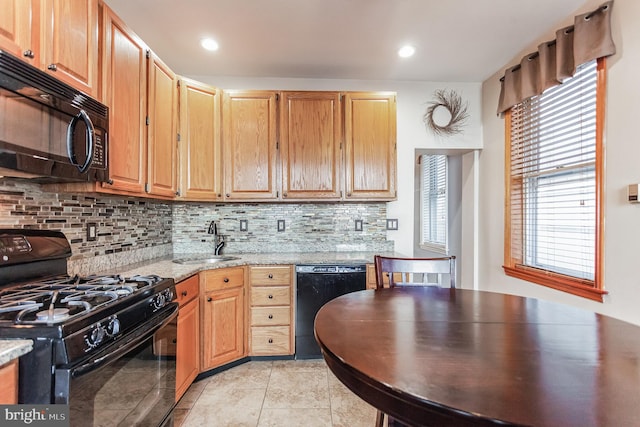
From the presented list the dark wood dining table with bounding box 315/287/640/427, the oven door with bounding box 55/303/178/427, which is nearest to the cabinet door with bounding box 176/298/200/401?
the oven door with bounding box 55/303/178/427

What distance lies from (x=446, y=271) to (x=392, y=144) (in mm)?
1446

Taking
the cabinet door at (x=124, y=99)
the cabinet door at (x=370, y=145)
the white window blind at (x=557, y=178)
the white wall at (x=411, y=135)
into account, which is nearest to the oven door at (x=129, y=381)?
the cabinet door at (x=124, y=99)

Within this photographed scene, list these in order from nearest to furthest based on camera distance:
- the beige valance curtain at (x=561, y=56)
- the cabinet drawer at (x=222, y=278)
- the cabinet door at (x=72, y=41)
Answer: the cabinet door at (x=72, y=41) < the beige valance curtain at (x=561, y=56) < the cabinet drawer at (x=222, y=278)

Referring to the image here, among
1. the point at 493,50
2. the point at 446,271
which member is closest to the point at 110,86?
the point at 446,271

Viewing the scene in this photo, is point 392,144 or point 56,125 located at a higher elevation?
point 392,144

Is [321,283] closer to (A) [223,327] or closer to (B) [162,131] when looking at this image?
(A) [223,327]

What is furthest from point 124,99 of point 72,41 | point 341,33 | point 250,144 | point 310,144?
point 341,33

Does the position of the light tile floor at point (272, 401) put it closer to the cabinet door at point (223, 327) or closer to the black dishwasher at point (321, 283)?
the cabinet door at point (223, 327)

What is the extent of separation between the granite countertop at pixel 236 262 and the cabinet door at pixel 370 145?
1.85ft

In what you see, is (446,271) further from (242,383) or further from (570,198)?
(242,383)

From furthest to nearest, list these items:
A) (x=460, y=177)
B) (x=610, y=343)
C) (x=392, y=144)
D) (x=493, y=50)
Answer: (x=460, y=177), (x=392, y=144), (x=493, y=50), (x=610, y=343)

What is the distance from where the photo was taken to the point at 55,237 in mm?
1675

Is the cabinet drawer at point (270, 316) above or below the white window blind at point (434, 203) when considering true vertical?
below

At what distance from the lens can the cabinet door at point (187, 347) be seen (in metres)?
1.96
